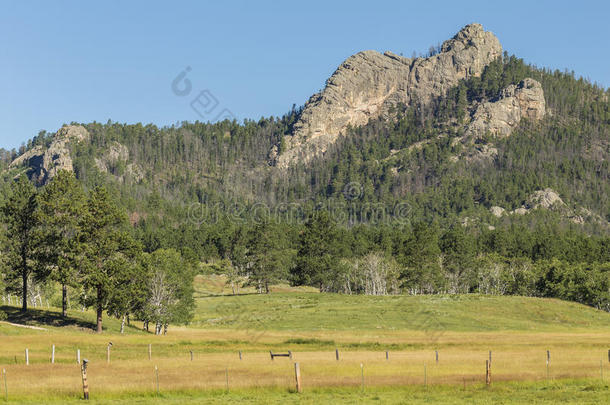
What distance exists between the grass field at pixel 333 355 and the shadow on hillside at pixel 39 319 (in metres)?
0.26

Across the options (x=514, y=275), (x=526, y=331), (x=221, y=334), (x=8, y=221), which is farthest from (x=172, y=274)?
(x=514, y=275)

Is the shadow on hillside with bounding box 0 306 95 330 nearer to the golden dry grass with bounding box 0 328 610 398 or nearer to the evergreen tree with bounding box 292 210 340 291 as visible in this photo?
the golden dry grass with bounding box 0 328 610 398

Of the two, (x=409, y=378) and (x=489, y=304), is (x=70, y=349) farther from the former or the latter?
(x=489, y=304)

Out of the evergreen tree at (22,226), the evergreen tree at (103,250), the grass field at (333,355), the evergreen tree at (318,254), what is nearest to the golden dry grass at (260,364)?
the grass field at (333,355)

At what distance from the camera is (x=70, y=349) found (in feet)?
195

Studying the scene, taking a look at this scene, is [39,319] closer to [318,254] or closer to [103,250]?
[103,250]

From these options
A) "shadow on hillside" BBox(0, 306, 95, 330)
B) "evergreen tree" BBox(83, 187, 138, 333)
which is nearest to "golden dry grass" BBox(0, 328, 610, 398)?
"evergreen tree" BBox(83, 187, 138, 333)

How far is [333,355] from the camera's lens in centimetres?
5831

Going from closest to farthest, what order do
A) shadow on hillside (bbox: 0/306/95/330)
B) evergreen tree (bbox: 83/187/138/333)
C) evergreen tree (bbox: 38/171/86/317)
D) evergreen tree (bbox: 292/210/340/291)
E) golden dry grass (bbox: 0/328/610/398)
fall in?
golden dry grass (bbox: 0/328/610/398), evergreen tree (bbox: 83/187/138/333), evergreen tree (bbox: 38/171/86/317), shadow on hillside (bbox: 0/306/95/330), evergreen tree (bbox: 292/210/340/291)

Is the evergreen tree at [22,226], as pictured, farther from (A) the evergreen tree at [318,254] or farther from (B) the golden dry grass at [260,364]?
(A) the evergreen tree at [318,254]

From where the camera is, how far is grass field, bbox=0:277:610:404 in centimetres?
3997

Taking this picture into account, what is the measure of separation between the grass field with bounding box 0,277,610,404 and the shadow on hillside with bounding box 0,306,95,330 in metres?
0.26

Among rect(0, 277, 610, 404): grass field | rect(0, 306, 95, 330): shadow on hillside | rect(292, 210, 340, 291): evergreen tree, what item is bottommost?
rect(0, 277, 610, 404): grass field

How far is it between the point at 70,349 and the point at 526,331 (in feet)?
202
